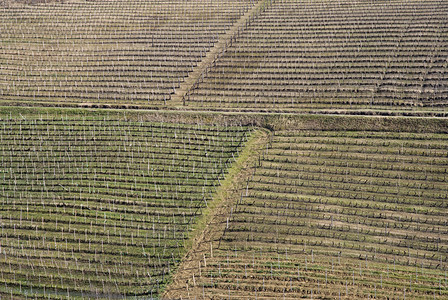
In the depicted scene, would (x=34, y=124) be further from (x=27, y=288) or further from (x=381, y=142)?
(x=381, y=142)

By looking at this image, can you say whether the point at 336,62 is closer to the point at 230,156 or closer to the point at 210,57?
the point at 210,57

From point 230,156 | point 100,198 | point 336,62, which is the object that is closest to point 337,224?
point 230,156

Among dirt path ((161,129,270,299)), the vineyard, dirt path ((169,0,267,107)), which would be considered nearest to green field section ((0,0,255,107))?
the vineyard

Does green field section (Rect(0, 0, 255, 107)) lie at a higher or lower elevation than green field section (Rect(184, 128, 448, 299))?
higher

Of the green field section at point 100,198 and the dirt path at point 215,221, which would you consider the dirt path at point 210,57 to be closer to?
the green field section at point 100,198

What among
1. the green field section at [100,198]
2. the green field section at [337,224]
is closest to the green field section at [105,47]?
the green field section at [100,198]

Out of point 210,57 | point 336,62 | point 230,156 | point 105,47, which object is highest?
point 336,62

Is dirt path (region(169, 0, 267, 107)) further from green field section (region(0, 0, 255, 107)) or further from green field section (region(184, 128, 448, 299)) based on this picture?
green field section (region(184, 128, 448, 299))
